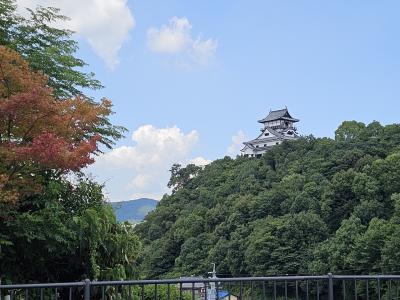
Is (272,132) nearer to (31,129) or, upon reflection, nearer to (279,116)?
(279,116)

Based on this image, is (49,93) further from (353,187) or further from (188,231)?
(188,231)

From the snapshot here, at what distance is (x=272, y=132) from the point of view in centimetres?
8012

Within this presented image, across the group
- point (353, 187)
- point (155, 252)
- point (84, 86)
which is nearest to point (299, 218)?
point (353, 187)

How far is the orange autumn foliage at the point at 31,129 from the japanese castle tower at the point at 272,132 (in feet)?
236

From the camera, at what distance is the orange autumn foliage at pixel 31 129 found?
22.5ft

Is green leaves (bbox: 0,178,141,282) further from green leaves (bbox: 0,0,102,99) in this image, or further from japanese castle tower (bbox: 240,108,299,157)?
japanese castle tower (bbox: 240,108,299,157)

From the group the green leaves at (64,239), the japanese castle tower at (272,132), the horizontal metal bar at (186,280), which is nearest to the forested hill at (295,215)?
the japanese castle tower at (272,132)

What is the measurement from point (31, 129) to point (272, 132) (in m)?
73.9

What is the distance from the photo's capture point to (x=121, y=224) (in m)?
9.48

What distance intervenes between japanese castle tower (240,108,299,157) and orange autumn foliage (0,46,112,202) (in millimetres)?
71952

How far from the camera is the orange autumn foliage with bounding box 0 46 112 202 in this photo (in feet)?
22.5

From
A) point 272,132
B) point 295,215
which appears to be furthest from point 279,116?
point 295,215

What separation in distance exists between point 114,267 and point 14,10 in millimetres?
4684

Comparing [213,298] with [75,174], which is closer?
[213,298]
